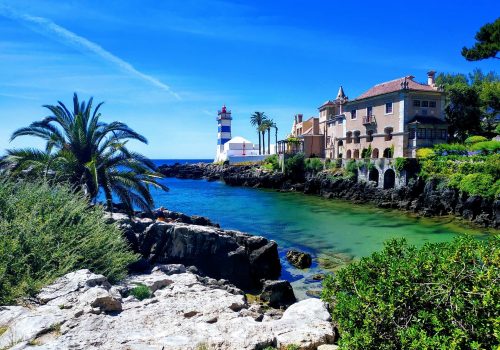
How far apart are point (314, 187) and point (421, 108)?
17.0m

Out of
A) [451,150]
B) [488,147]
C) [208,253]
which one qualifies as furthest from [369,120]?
[208,253]

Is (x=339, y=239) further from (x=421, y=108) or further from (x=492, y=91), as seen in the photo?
(x=492, y=91)

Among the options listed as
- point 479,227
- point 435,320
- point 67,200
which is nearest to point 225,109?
point 479,227

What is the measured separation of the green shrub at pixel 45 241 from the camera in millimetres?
7645

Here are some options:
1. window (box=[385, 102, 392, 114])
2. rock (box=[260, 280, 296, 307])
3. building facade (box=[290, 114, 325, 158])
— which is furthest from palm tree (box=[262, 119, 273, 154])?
rock (box=[260, 280, 296, 307])

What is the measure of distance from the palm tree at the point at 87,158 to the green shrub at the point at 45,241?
2.54 metres

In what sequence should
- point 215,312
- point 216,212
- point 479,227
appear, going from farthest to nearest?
point 216,212
point 479,227
point 215,312

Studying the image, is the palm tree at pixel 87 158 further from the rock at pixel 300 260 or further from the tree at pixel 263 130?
the tree at pixel 263 130

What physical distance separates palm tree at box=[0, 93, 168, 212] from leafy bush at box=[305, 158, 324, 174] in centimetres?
4195

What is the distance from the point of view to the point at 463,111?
161ft

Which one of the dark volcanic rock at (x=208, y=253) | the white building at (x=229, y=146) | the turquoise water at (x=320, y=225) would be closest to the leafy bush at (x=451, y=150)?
the turquoise water at (x=320, y=225)

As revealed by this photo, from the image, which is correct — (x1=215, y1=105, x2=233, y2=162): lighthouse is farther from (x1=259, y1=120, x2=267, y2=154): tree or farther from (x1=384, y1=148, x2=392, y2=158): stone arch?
(x1=384, y1=148, x2=392, y2=158): stone arch

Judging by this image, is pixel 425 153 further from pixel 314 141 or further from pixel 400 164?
pixel 314 141

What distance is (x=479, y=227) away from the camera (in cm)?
2783
